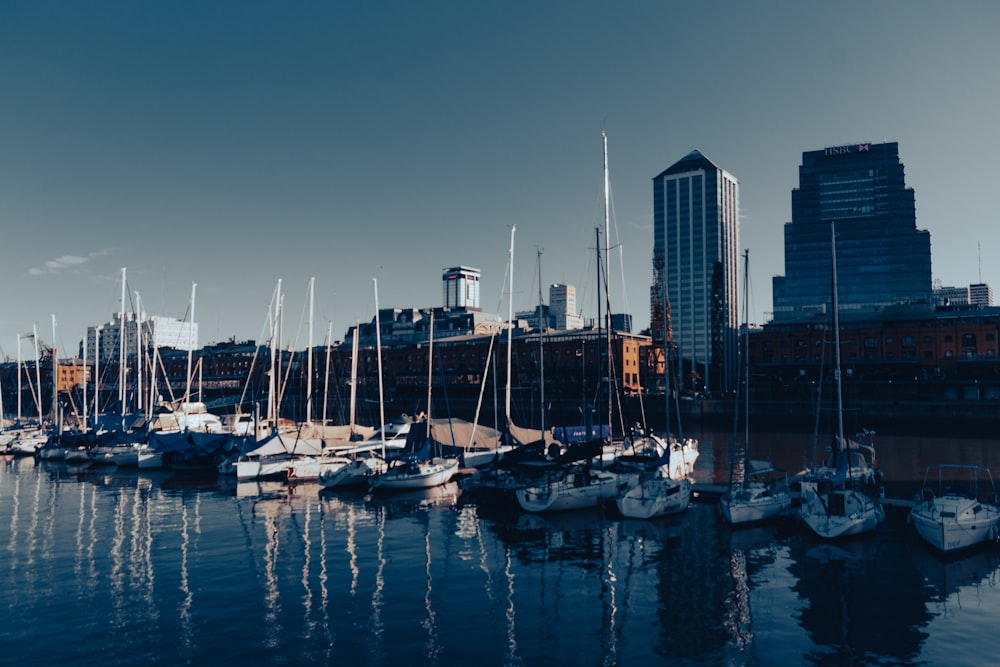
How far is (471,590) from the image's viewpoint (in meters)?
26.2

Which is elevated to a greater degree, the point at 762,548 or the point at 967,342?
the point at 967,342

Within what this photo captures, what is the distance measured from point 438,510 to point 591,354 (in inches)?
3811

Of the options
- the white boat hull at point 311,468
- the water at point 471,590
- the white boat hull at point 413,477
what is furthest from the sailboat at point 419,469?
the white boat hull at point 311,468

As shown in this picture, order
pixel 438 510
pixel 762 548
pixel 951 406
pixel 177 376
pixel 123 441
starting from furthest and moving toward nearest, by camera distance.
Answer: pixel 177 376 < pixel 951 406 < pixel 123 441 < pixel 438 510 < pixel 762 548

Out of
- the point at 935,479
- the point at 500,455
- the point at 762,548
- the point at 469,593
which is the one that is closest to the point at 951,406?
the point at 935,479

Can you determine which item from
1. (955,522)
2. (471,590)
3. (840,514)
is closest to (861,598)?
(955,522)

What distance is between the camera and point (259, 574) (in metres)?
28.3

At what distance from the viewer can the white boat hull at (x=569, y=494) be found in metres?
39.7

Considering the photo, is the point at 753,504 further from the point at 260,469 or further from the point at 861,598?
the point at 260,469

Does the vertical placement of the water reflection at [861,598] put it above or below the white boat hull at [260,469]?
below

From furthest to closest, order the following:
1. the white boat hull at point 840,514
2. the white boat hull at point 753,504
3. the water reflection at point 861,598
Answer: the white boat hull at point 753,504
the white boat hull at point 840,514
the water reflection at point 861,598

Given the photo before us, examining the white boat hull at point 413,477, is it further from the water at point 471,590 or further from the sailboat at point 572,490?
the sailboat at point 572,490

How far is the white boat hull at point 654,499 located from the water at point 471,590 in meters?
0.69

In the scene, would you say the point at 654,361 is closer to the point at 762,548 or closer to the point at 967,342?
the point at 967,342
